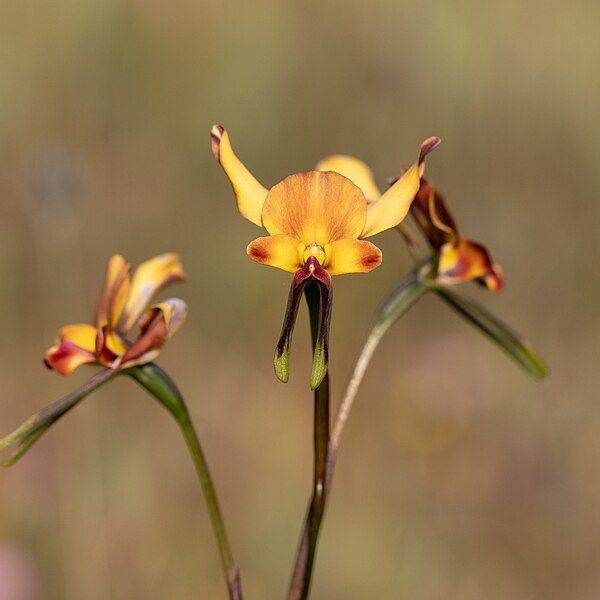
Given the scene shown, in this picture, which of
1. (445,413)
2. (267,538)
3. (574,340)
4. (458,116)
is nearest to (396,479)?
(445,413)

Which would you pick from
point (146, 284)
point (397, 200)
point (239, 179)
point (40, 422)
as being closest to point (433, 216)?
point (397, 200)

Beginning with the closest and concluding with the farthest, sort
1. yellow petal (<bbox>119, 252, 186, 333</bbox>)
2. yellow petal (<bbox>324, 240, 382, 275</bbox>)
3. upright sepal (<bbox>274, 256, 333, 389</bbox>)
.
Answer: upright sepal (<bbox>274, 256, 333, 389</bbox>) < yellow petal (<bbox>324, 240, 382, 275</bbox>) < yellow petal (<bbox>119, 252, 186, 333</bbox>)

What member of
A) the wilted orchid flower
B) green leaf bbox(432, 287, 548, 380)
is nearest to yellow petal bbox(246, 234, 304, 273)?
the wilted orchid flower

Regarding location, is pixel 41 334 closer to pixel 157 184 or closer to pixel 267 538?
pixel 157 184

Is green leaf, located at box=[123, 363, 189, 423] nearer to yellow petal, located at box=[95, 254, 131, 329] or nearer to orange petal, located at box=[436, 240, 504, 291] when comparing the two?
yellow petal, located at box=[95, 254, 131, 329]

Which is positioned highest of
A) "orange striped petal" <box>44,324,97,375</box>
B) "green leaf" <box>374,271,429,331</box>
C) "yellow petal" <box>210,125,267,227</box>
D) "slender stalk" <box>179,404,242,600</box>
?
"yellow petal" <box>210,125,267,227</box>

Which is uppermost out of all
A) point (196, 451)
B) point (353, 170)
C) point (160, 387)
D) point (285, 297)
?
point (285, 297)

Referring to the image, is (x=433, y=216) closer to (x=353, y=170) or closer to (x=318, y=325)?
(x=353, y=170)

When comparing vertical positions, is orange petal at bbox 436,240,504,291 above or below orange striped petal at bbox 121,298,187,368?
above
